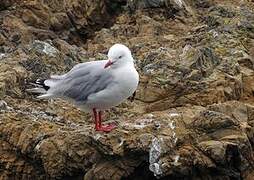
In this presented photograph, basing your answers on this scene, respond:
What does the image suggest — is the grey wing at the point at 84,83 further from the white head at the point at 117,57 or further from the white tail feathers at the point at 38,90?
the white tail feathers at the point at 38,90

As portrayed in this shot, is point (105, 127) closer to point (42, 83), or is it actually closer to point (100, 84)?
point (100, 84)

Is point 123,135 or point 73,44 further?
point 73,44

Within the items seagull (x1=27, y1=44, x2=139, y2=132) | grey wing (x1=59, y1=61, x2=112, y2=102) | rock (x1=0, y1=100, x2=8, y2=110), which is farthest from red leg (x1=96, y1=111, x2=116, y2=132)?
rock (x1=0, y1=100, x2=8, y2=110)

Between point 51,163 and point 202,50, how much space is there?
3.53 metres

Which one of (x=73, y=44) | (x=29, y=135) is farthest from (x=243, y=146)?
(x=73, y=44)

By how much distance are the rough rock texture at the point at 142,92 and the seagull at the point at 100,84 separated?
40cm

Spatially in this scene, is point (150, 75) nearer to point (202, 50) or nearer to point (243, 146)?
point (202, 50)

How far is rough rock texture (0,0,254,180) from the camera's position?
9070 mm

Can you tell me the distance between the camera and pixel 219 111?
9.77 m

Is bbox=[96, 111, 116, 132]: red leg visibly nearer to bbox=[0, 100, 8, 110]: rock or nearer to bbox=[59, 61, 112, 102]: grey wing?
bbox=[59, 61, 112, 102]: grey wing

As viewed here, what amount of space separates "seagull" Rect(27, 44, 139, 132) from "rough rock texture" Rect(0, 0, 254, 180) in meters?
0.40

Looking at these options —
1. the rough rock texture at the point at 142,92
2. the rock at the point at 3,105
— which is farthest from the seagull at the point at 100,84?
the rock at the point at 3,105

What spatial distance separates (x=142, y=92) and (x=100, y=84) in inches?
67.3

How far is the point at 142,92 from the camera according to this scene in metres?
10.8
